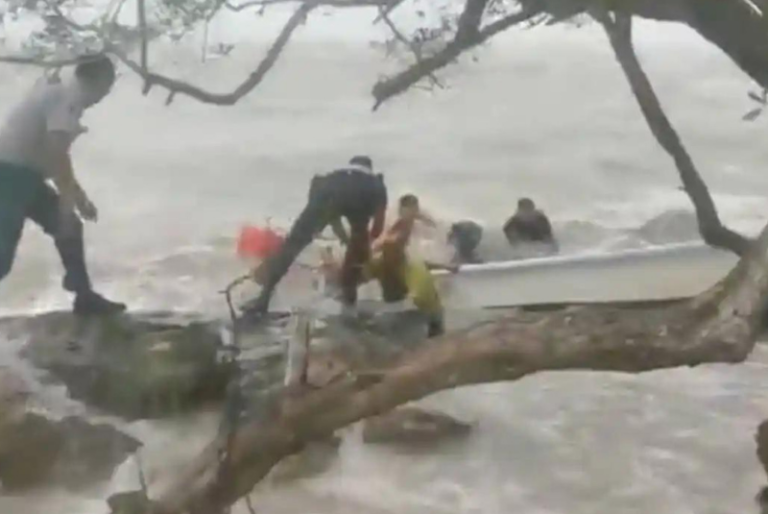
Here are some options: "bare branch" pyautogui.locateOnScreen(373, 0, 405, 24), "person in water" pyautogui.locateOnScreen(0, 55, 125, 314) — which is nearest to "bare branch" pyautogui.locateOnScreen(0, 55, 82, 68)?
"person in water" pyautogui.locateOnScreen(0, 55, 125, 314)


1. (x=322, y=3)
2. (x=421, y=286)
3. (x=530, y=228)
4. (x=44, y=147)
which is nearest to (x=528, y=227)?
(x=530, y=228)

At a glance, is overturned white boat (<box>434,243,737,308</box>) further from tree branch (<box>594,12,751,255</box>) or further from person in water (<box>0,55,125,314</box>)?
person in water (<box>0,55,125,314</box>)

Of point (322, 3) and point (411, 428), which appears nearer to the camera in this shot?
point (322, 3)

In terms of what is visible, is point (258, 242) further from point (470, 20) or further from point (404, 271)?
point (470, 20)

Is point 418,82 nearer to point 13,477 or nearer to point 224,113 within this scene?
point 224,113

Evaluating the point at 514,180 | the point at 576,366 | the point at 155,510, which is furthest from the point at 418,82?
the point at 155,510

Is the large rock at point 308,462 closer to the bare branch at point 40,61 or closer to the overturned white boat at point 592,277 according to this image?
the overturned white boat at point 592,277

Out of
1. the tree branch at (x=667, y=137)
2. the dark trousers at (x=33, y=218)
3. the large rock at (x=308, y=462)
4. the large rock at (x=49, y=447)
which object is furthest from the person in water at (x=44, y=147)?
the tree branch at (x=667, y=137)

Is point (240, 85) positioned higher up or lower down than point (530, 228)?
higher up
